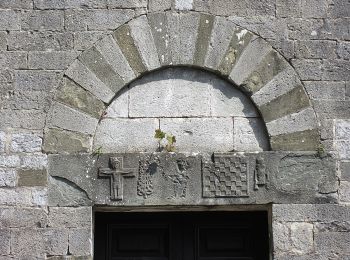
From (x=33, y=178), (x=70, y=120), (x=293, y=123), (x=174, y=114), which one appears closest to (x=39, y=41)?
(x=70, y=120)

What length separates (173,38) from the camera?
577 centimetres

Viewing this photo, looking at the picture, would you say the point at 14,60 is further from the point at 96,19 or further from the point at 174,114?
the point at 174,114

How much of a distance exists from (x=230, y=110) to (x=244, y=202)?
2.58 feet

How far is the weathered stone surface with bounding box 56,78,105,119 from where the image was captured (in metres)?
5.67

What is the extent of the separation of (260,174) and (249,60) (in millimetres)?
954

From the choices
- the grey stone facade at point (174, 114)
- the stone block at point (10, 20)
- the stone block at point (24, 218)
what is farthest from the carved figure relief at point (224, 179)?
the stone block at point (10, 20)

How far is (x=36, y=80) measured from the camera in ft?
18.7

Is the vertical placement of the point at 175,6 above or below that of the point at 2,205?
above

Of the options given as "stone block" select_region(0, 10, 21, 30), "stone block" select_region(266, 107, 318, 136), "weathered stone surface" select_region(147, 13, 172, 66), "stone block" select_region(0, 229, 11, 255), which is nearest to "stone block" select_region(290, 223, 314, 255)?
"stone block" select_region(266, 107, 318, 136)

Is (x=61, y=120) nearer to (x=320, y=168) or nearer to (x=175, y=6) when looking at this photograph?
(x=175, y=6)

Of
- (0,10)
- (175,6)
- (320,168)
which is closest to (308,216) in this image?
(320,168)

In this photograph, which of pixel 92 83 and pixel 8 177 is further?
pixel 92 83

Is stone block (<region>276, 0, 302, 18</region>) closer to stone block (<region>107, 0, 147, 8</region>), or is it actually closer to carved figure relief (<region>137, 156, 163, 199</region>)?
stone block (<region>107, 0, 147, 8</region>)

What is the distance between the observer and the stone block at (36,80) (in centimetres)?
571
